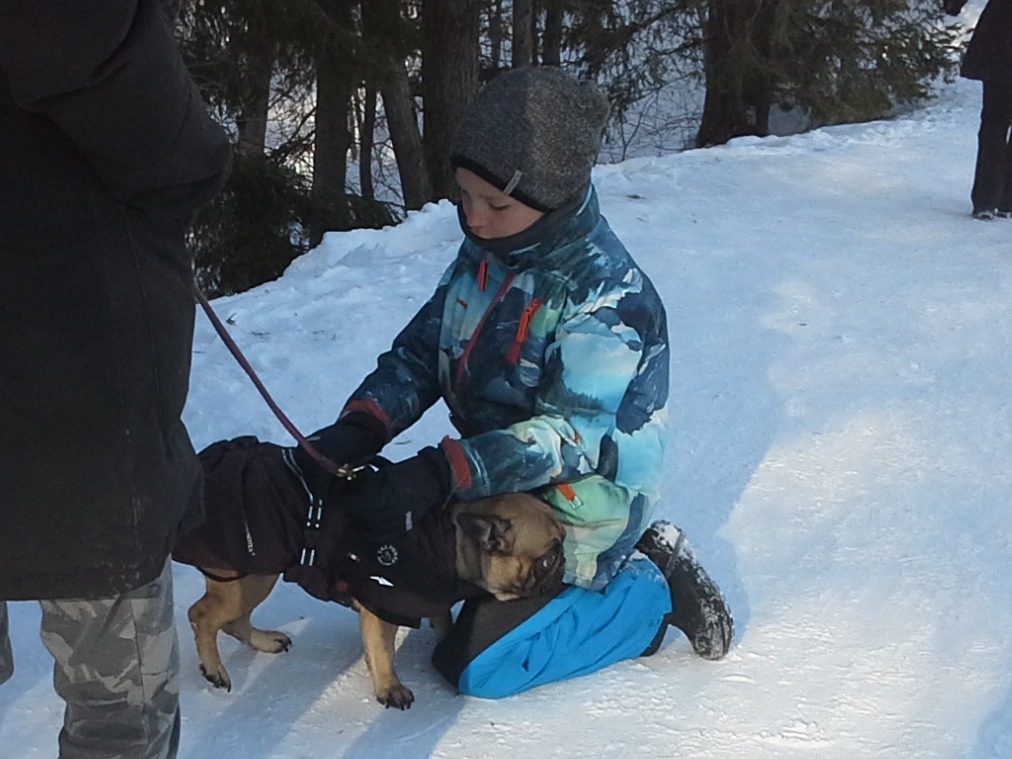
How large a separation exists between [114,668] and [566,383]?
1115mm

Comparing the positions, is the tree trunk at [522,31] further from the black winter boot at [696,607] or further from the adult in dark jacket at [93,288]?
the adult in dark jacket at [93,288]

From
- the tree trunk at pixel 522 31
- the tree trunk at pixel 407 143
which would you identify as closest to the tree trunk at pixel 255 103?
the tree trunk at pixel 407 143

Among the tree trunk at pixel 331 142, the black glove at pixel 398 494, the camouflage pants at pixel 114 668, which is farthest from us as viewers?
the tree trunk at pixel 331 142

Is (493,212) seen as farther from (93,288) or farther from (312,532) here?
(93,288)

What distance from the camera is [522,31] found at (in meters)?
11.9

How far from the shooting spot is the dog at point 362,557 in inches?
91.5

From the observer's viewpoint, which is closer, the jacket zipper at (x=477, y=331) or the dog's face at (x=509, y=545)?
the dog's face at (x=509, y=545)

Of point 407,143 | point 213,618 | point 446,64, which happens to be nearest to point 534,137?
point 213,618

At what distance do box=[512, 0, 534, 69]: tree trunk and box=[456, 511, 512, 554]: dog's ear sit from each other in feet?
32.3

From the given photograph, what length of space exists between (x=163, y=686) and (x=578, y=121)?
1443 millimetres

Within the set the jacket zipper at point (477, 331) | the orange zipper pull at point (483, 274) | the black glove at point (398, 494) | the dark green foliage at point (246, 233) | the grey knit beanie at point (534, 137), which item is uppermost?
the grey knit beanie at point (534, 137)

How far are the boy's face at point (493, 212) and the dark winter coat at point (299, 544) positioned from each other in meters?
0.61

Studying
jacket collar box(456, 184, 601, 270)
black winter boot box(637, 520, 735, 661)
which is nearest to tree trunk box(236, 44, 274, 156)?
jacket collar box(456, 184, 601, 270)

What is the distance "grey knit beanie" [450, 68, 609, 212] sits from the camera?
2.44 metres
